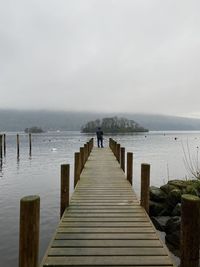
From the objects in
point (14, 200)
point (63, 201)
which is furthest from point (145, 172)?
point (14, 200)

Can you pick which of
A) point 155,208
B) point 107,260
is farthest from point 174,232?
point 107,260

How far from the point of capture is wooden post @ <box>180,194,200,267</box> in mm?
4413

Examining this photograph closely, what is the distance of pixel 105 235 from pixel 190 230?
2666 mm

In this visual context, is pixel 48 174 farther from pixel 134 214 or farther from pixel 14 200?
pixel 134 214

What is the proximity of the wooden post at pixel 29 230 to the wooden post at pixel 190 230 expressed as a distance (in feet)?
7.42

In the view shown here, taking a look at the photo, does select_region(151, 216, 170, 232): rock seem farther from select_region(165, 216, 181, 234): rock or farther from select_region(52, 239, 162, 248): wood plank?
select_region(52, 239, 162, 248): wood plank

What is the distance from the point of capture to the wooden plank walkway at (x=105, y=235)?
544 centimetres

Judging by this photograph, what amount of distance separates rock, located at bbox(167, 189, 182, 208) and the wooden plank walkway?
15.2 feet

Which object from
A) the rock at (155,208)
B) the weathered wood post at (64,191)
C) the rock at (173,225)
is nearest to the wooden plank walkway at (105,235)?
the weathered wood post at (64,191)

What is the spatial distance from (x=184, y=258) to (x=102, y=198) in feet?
19.1

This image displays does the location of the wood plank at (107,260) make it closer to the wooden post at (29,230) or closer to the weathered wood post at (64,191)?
the wooden post at (29,230)

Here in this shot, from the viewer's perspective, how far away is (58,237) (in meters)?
6.53

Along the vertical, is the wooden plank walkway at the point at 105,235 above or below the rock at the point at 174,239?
above

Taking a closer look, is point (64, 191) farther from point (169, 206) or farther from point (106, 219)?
point (169, 206)
